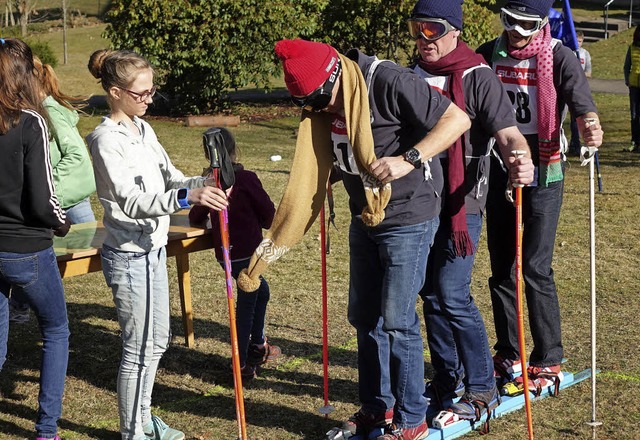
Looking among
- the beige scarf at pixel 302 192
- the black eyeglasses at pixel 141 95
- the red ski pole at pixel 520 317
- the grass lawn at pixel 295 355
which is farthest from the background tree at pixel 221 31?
the red ski pole at pixel 520 317

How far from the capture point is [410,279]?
4.62m

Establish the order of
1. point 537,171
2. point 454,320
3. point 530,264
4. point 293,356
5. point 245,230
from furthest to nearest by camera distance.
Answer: point 293,356 → point 245,230 → point 530,264 → point 537,171 → point 454,320

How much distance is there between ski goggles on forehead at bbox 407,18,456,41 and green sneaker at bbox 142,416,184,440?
2515 mm

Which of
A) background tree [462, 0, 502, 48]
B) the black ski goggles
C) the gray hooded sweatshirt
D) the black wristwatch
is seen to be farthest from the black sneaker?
background tree [462, 0, 502, 48]

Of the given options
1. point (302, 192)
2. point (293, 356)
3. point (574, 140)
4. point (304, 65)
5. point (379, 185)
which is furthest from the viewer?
point (574, 140)

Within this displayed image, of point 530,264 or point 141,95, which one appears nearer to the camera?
point 141,95

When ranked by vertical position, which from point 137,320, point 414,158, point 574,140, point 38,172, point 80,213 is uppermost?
point 414,158

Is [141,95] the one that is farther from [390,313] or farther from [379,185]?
[390,313]

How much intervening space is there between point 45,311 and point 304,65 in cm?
186

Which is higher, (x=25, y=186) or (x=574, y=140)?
(x=25, y=186)

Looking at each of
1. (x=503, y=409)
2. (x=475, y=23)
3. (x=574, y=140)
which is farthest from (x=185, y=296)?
(x=475, y=23)

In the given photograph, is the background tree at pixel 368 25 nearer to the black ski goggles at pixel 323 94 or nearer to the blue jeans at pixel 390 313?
the blue jeans at pixel 390 313

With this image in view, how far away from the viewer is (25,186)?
452 centimetres

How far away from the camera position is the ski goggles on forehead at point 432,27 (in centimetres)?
475
